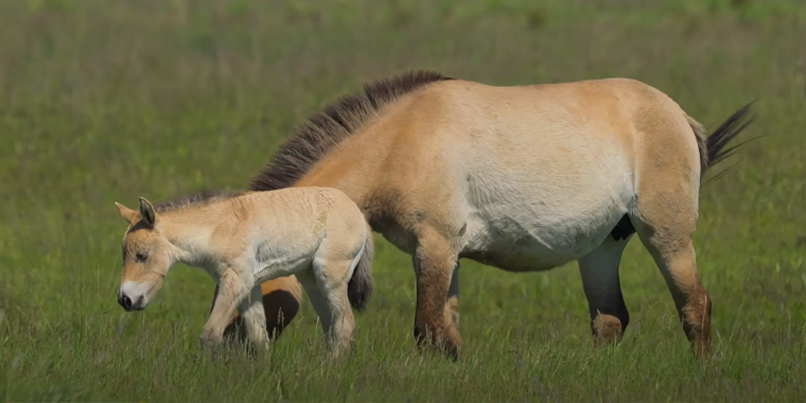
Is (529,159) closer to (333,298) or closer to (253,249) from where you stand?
(333,298)

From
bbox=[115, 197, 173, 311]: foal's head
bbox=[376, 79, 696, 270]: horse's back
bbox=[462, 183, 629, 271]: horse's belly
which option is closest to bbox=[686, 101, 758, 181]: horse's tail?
bbox=[376, 79, 696, 270]: horse's back

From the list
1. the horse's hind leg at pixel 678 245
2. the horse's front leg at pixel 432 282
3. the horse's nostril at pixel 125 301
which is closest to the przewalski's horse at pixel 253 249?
the horse's nostril at pixel 125 301

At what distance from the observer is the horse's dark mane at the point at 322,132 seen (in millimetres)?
7238

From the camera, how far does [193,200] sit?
648 centimetres

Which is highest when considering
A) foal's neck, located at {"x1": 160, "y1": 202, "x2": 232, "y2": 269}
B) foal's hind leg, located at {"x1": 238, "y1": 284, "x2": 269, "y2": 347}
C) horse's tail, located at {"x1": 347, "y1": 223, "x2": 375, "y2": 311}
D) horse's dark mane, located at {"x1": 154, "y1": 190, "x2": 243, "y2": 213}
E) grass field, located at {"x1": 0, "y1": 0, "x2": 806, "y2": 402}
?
horse's dark mane, located at {"x1": 154, "y1": 190, "x2": 243, "y2": 213}

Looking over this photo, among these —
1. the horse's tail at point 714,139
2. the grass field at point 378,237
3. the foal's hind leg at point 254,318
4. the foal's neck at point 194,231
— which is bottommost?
the grass field at point 378,237

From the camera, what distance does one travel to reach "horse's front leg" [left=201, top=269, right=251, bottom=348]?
6195 mm

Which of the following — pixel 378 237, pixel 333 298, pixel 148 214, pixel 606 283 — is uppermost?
pixel 148 214

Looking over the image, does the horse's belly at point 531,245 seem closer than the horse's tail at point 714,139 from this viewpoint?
Yes

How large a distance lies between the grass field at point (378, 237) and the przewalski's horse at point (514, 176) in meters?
0.37

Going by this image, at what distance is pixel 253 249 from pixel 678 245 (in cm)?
295

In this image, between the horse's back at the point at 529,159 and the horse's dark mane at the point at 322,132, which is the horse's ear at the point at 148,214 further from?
the horse's back at the point at 529,159

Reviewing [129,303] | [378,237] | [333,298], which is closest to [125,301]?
[129,303]

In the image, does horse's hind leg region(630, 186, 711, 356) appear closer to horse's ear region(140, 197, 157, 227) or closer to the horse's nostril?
horse's ear region(140, 197, 157, 227)
